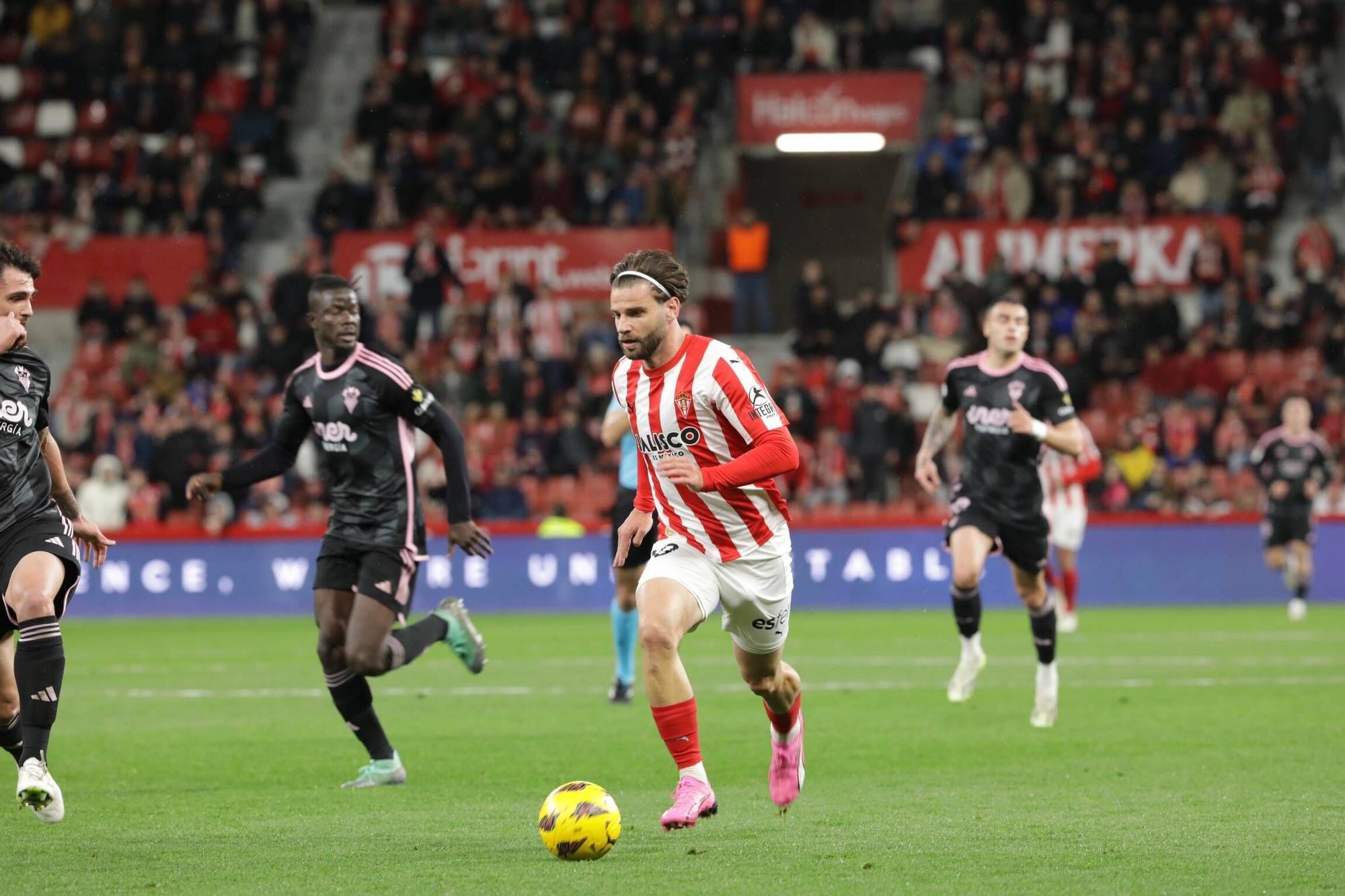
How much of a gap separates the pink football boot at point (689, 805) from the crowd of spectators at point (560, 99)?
19650 mm

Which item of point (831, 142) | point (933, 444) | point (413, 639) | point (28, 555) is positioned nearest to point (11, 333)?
point (28, 555)

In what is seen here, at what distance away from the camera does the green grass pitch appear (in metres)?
6.31

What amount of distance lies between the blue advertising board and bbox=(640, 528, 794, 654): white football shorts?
13626 millimetres

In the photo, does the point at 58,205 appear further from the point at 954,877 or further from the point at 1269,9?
the point at 954,877

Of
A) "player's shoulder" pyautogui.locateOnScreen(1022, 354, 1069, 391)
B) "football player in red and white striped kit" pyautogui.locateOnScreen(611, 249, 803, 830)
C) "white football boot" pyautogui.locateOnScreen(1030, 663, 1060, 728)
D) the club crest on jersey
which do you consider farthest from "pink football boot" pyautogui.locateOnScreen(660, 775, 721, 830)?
"player's shoulder" pyautogui.locateOnScreen(1022, 354, 1069, 391)

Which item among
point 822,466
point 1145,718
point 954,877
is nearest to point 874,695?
point 1145,718

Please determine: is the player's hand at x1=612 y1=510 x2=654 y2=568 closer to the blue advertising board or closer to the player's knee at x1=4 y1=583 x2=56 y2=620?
the player's knee at x1=4 y1=583 x2=56 y2=620

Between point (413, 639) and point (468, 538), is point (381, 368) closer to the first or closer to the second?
point (468, 538)

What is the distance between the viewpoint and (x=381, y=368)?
8.88 meters

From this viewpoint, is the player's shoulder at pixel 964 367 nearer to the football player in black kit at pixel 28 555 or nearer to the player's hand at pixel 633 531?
the player's hand at pixel 633 531

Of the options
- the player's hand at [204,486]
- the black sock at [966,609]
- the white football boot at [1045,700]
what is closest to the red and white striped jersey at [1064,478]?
the black sock at [966,609]

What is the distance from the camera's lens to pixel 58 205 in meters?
27.3

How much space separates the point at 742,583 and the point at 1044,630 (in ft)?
14.9

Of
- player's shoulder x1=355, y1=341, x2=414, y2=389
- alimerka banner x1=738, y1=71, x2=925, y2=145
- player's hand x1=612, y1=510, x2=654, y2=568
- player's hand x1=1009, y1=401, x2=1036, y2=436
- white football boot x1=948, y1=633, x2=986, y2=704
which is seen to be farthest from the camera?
alimerka banner x1=738, y1=71, x2=925, y2=145
